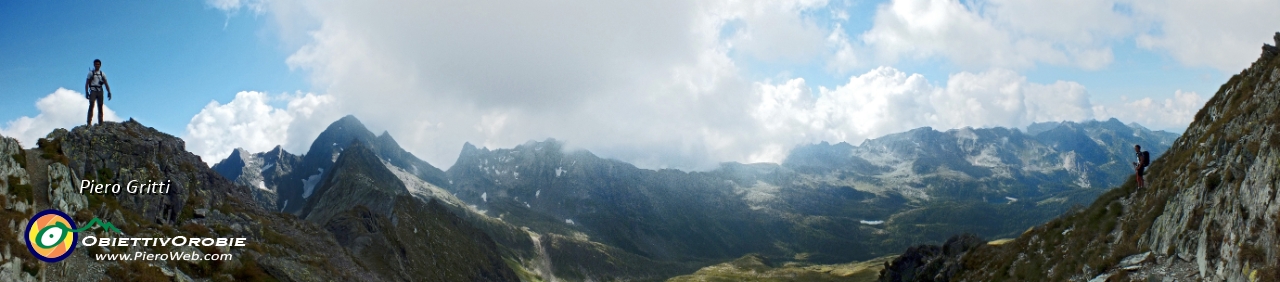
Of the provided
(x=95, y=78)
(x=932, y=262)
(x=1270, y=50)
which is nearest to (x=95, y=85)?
(x=95, y=78)

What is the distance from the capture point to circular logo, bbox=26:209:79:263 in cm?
2642

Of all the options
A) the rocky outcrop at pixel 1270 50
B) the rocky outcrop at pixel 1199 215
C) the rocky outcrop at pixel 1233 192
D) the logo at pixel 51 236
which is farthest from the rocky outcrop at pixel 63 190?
the rocky outcrop at pixel 1270 50

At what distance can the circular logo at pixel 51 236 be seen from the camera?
26422 mm

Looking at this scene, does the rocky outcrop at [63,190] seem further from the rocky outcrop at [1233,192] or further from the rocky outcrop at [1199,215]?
the rocky outcrop at [1233,192]

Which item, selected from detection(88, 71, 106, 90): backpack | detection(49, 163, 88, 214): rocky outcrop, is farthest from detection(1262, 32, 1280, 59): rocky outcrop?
detection(88, 71, 106, 90): backpack

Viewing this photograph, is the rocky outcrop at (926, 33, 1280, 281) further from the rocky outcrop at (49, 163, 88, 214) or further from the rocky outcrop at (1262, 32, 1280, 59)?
the rocky outcrop at (49, 163, 88, 214)

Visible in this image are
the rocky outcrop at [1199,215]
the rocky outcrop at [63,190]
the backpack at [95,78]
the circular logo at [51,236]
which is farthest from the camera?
the backpack at [95,78]

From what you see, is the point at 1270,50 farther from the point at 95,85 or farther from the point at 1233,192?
the point at 95,85

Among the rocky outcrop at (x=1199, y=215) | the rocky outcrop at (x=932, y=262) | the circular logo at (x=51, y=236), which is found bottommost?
the rocky outcrop at (x=932, y=262)

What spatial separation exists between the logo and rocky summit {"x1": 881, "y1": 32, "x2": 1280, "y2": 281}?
4952 centimetres

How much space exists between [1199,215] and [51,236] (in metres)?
54.9

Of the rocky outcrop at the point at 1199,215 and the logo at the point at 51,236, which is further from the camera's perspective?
the logo at the point at 51,236

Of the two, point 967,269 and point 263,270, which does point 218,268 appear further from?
point 967,269

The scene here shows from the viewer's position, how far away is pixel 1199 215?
2859cm
